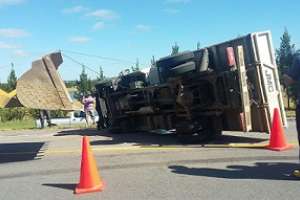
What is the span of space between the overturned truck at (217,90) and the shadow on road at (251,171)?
8.52ft

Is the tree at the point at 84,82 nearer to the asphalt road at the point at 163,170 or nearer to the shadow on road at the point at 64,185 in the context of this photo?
the asphalt road at the point at 163,170

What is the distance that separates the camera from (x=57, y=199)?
22.1ft

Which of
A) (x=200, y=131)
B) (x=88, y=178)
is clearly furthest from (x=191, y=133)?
(x=88, y=178)

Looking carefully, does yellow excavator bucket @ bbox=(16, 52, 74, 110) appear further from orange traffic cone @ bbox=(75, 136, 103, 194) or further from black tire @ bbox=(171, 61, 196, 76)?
black tire @ bbox=(171, 61, 196, 76)

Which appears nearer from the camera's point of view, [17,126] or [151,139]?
[151,139]

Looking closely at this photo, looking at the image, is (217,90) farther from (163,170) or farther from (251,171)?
(251,171)

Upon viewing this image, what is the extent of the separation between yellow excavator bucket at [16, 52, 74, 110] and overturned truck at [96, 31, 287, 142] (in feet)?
9.33

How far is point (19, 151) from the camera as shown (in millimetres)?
12617

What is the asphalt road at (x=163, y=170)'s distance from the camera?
6.69m

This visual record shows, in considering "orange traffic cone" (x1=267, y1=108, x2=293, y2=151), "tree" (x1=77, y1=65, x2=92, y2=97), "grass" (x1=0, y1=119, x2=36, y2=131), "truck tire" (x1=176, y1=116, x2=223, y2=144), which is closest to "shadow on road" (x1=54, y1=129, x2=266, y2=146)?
"truck tire" (x1=176, y1=116, x2=223, y2=144)

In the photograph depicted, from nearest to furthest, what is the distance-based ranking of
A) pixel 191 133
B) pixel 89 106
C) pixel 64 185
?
1. pixel 64 185
2. pixel 191 133
3. pixel 89 106

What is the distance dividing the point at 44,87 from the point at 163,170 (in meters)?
2.86

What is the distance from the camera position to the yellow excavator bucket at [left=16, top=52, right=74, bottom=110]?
937 cm

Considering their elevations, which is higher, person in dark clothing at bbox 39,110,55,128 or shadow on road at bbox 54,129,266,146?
person in dark clothing at bbox 39,110,55,128
